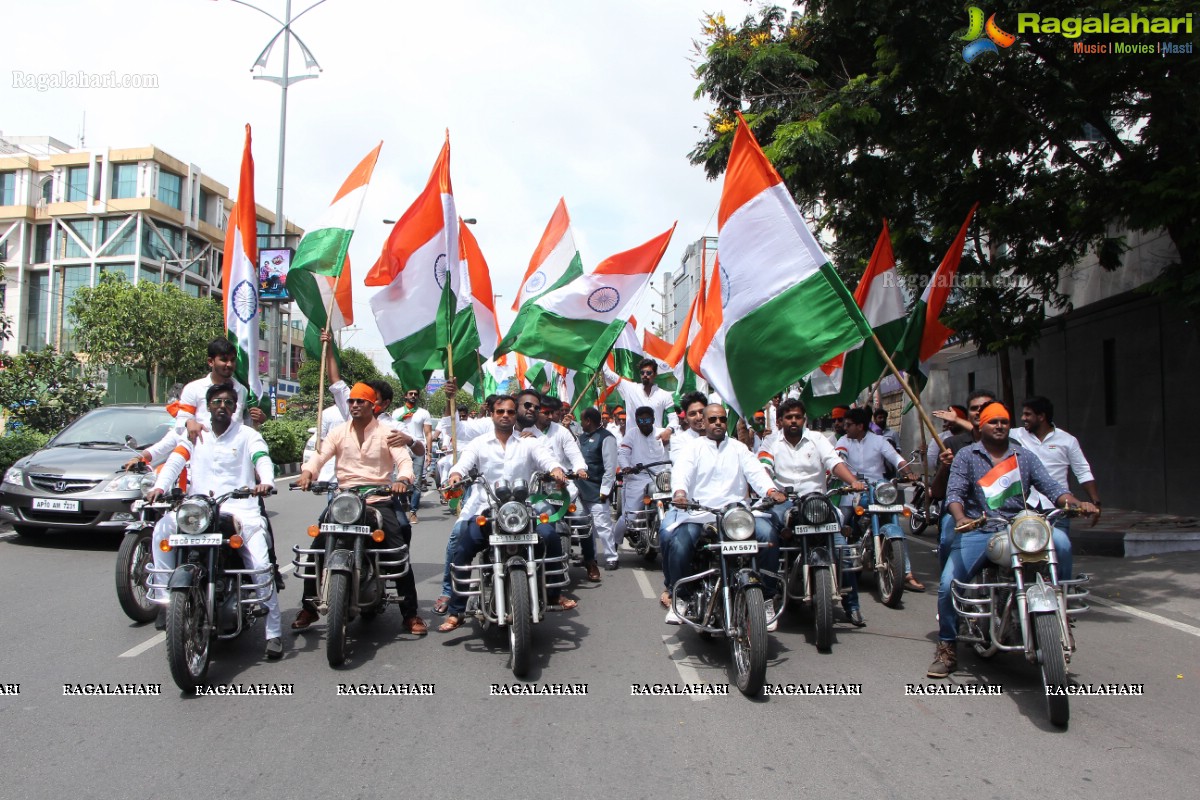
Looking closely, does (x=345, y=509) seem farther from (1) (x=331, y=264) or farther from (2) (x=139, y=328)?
(2) (x=139, y=328)

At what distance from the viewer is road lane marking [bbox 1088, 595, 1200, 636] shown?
21.8ft

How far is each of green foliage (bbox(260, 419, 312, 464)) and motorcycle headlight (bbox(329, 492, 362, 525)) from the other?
17300 millimetres

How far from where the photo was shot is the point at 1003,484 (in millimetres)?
5152

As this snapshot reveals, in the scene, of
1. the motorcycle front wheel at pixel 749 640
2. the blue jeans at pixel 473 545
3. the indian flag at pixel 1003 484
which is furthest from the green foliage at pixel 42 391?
the indian flag at pixel 1003 484

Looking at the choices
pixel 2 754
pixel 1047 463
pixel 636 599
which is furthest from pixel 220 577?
pixel 1047 463

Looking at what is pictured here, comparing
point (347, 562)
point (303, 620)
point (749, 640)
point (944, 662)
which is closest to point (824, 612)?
point (944, 662)

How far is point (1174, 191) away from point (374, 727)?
29.0 feet

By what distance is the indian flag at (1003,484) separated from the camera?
5.14 meters

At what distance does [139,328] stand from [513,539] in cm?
2762

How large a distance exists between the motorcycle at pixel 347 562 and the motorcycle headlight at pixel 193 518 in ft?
2.01

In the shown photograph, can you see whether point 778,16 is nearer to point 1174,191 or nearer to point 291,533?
point 1174,191

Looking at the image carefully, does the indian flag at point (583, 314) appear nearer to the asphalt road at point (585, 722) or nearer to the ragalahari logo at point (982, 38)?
the asphalt road at point (585, 722)

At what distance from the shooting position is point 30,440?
12.6 metres

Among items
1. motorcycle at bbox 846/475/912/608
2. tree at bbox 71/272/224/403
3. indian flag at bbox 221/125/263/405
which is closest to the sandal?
motorcycle at bbox 846/475/912/608
